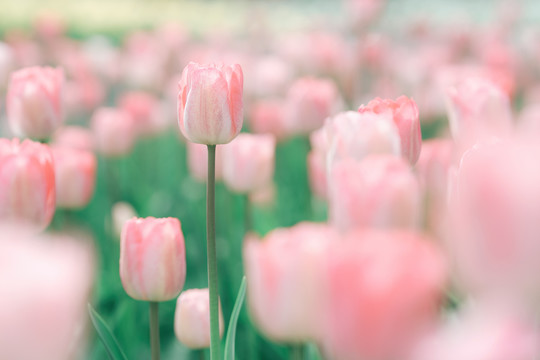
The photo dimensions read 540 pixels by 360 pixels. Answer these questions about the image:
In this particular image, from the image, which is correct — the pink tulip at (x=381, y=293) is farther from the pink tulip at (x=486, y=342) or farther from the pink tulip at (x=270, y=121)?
the pink tulip at (x=270, y=121)

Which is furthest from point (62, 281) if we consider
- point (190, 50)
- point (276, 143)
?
point (190, 50)

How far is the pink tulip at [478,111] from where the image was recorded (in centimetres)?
83

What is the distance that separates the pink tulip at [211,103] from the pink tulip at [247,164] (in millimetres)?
485

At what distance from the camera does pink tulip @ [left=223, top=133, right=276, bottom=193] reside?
49.4 inches

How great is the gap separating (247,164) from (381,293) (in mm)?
930

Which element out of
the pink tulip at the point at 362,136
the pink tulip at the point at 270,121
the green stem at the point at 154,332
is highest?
the pink tulip at the point at 362,136

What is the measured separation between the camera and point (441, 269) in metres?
0.36

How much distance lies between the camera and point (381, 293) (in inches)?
13.4

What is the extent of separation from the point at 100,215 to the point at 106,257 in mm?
430

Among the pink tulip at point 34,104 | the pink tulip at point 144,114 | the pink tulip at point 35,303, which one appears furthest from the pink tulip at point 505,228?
the pink tulip at point 144,114

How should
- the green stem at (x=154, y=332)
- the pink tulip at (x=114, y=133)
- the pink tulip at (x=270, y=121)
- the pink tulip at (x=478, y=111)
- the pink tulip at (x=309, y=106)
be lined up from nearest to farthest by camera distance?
the green stem at (x=154, y=332) < the pink tulip at (x=478, y=111) < the pink tulip at (x=309, y=106) < the pink tulip at (x=114, y=133) < the pink tulip at (x=270, y=121)

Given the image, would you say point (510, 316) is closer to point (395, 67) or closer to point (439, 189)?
point (439, 189)

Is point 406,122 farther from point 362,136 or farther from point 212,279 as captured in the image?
point 212,279

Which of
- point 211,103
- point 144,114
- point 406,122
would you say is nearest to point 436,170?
point 406,122
